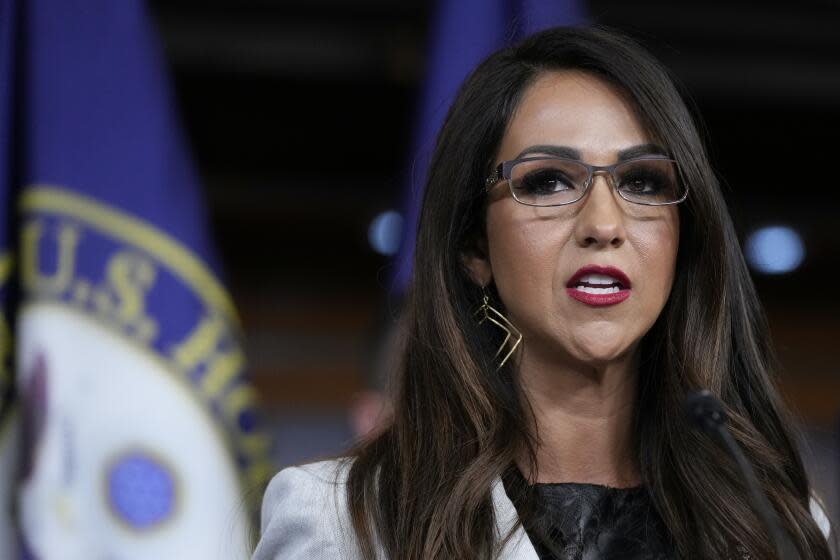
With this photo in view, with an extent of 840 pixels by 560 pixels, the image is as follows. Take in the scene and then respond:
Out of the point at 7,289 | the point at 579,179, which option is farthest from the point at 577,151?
the point at 7,289

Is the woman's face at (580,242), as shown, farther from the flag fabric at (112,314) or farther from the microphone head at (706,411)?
the flag fabric at (112,314)

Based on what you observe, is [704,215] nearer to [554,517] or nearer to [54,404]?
[554,517]

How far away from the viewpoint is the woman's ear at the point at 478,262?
5.24 ft

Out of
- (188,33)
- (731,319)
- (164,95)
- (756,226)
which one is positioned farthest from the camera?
(756,226)

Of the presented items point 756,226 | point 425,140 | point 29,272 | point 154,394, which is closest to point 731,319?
point 425,140

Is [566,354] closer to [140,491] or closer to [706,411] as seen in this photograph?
[706,411]

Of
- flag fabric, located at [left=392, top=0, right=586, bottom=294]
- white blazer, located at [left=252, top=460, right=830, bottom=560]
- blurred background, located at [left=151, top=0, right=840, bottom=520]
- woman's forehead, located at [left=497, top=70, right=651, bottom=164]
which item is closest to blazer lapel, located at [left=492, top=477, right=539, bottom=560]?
white blazer, located at [left=252, top=460, right=830, bottom=560]

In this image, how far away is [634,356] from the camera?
1.63 metres

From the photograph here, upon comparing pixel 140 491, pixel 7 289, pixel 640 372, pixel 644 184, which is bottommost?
pixel 140 491

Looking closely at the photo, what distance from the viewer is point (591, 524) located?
151 cm

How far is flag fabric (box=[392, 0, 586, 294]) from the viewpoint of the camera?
2316 millimetres

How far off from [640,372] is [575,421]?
0.43 feet

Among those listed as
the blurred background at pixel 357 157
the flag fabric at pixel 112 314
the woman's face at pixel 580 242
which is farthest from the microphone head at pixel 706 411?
the blurred background at pixel 357 157

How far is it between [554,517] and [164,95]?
1.15 meters
